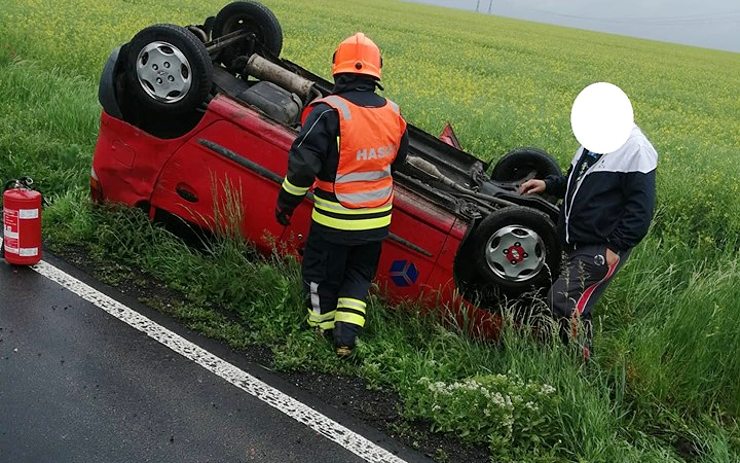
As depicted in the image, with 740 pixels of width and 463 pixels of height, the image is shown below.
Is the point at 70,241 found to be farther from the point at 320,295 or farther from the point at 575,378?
the point at 575,378

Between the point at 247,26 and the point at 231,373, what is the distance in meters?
3.11

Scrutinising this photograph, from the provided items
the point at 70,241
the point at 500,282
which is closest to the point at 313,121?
the point at 500,282

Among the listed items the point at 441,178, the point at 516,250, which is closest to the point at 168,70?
the point at 441,178

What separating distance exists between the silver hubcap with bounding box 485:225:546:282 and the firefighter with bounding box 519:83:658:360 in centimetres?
16

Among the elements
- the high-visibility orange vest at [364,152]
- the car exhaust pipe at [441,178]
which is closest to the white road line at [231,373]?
the high-visibility orange vest at [364,152]

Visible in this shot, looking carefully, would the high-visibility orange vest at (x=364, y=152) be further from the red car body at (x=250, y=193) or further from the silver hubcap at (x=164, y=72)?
the silver hubcap at (x=164, y=72)

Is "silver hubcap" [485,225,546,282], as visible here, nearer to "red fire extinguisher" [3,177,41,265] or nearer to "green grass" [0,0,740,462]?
"green grass" [0,0,740,462]

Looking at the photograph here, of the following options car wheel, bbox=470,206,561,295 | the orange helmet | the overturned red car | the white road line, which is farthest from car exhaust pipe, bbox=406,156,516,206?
the white road line

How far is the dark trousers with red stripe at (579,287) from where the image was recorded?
156 inches

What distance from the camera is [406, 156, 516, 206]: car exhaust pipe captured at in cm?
456

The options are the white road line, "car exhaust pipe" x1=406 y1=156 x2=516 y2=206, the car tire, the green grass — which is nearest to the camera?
the white road line

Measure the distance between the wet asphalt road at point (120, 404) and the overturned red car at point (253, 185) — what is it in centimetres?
93

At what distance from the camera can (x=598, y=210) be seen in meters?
3.89

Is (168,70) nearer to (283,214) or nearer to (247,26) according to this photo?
(283,214)
